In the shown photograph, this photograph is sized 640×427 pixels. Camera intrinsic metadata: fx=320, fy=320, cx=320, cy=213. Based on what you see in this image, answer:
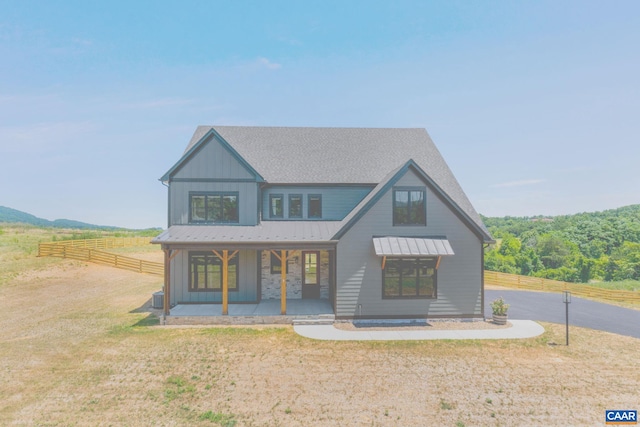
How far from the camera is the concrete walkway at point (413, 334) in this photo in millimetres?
11961

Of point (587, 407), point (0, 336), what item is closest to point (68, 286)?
point (0, 336)

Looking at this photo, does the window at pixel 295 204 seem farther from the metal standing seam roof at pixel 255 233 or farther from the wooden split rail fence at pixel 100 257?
the wooden split rail fence at pixel 100 257

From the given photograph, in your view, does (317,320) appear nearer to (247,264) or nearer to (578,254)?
(247,264)

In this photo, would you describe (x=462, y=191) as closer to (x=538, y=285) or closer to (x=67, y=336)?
(x=538, y=285)

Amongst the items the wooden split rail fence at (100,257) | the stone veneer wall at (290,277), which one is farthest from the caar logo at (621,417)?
the wooden split rail fence at (100,257)

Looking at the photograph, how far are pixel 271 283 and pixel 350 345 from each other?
612 cm

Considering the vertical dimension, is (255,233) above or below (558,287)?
above

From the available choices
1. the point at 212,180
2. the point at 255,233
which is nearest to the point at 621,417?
the point at 255,233

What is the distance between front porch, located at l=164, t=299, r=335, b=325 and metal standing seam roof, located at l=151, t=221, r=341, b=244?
3152 mm

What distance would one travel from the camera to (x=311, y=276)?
53.7ft

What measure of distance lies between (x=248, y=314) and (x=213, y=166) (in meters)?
7.30

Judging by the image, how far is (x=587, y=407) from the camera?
24.2ft

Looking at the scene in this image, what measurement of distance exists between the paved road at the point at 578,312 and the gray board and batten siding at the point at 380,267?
2.30m

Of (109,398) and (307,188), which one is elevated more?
(307,188)
